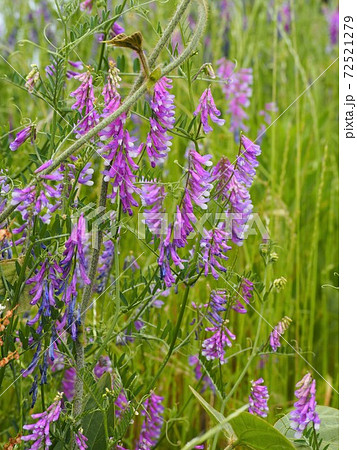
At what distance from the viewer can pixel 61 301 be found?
35.4 inches

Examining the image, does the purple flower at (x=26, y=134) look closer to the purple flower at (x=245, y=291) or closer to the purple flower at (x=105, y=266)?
the purple flower at (x=105, y=266)

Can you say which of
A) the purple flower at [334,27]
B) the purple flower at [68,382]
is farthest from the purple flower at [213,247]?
the purple flower at [334,27]

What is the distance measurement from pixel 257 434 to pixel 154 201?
1.06ft

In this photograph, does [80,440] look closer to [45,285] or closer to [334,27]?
[45,285]

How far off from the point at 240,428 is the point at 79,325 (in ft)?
0.81

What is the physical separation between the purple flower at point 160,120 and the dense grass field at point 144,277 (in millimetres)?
22

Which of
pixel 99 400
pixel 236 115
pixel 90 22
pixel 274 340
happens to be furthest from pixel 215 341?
pixel 236 115

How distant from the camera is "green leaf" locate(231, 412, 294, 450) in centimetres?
82

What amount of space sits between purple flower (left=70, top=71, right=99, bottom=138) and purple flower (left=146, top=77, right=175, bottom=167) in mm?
76

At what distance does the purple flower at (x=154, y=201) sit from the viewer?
922 millimetres

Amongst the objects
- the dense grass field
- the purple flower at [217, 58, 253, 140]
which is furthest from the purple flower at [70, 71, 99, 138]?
the purple flower at [217, 58, 253, 140]

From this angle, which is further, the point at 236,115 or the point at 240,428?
the point at 236,115

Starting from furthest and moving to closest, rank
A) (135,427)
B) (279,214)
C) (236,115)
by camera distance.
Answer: (236,115)
(279,214)
(135,427)
